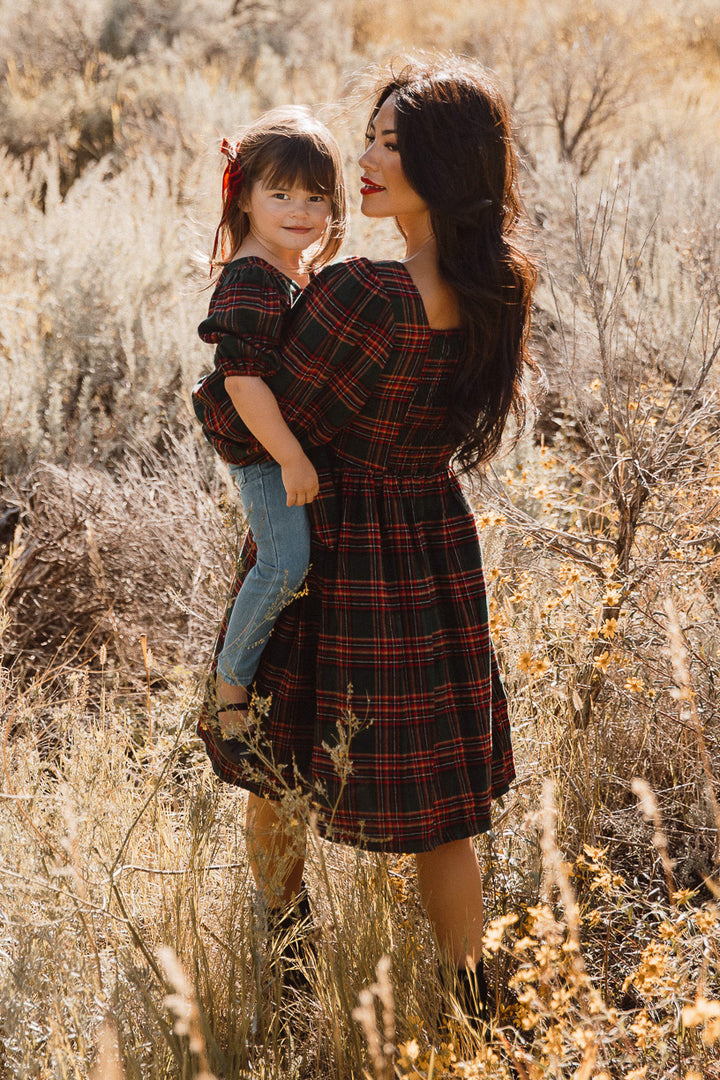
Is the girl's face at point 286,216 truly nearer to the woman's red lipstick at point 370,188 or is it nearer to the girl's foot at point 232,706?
the woman's red lipstick at point 370,188

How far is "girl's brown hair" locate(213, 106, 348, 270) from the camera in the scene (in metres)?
1.93

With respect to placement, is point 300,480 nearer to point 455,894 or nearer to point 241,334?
point 241,334

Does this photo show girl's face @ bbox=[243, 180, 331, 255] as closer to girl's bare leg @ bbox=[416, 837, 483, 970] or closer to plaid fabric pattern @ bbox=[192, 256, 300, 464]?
plaid fabric pattern @ bbox=[192, 256, 300, 464]

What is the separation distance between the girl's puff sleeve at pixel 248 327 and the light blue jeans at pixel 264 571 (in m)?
0.22

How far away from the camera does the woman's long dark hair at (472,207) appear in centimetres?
181

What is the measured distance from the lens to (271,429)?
1.77 metres

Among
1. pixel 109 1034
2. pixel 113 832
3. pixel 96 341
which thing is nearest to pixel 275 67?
pixel 96 341

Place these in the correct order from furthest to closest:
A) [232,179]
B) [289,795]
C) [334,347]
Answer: [232,179] → [334,347] → [289,795]

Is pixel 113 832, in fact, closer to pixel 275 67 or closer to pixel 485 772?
pixel 485 772

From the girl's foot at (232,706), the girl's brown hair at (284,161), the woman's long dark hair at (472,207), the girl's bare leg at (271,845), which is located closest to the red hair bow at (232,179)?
the girl's brown hair at (284,161)

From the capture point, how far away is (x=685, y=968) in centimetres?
176

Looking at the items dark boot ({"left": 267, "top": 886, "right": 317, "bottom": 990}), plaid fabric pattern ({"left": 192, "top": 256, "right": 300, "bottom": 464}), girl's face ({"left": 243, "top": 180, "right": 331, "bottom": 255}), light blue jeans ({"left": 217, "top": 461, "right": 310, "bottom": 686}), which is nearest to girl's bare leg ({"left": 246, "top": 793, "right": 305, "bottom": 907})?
dark boot ({"left": 267, "top": 886, "right": 317, "bottom": 990})

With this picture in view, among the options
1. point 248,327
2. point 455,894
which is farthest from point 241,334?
point 455,894

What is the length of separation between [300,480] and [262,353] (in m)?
0.24
